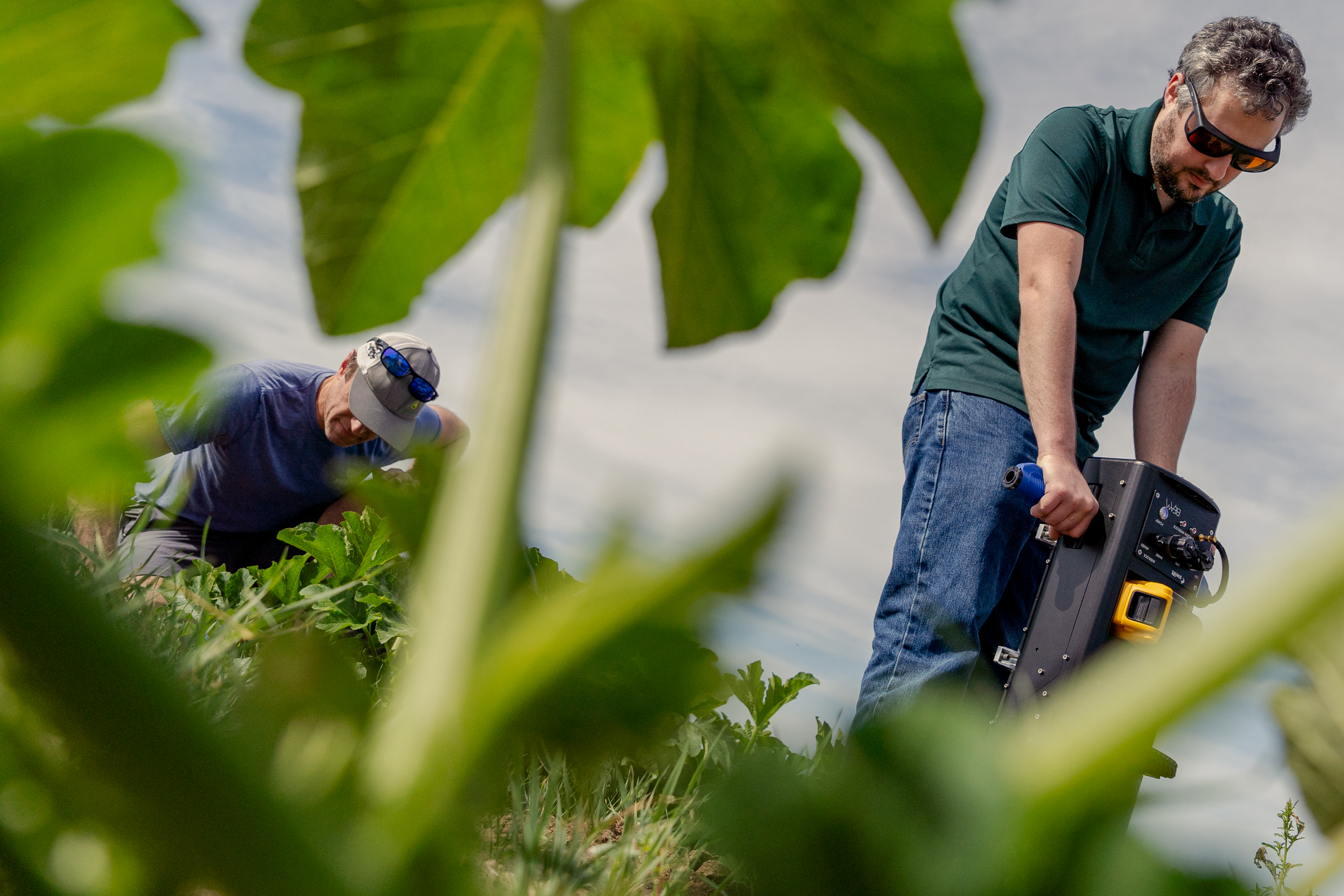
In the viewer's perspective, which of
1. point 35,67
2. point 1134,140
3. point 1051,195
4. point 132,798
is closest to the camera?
point 132,798

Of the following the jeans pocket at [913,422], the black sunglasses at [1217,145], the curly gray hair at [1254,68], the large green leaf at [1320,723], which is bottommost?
the jeans pocket at [913,422]

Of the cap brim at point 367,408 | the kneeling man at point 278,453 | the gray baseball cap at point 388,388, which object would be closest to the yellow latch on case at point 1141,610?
the gray baseball cap at point 388,388

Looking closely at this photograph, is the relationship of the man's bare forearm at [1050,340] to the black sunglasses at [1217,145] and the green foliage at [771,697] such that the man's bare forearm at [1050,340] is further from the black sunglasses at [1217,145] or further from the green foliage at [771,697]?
the green foliage at [771,697]

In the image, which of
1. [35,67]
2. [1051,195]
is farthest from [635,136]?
[1051,195]

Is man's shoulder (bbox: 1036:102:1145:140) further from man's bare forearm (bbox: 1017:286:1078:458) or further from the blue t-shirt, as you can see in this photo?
the blue t-shirt

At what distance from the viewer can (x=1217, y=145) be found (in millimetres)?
1719

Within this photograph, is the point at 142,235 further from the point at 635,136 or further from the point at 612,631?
the point at 635,136

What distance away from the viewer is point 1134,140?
176 cm

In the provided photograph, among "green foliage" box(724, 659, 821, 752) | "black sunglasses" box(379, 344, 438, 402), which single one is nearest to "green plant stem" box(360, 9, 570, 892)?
"black sunglasses" box(379, 344, 438, 402)

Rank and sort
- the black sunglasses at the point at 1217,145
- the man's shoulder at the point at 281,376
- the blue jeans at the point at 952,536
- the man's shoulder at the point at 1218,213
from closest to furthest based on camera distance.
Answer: the blue jeans at the point at 952,536, the black sunglasses at the point at 1217,145, the man's shoulder at the point at 1218,213, the man's shoulder at the point at 281,376

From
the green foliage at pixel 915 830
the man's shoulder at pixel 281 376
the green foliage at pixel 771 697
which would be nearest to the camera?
the green foliage at pixel 915 830

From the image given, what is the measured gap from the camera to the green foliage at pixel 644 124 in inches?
8.4

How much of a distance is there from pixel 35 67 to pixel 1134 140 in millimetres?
1964

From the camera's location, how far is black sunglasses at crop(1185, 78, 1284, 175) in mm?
1686
